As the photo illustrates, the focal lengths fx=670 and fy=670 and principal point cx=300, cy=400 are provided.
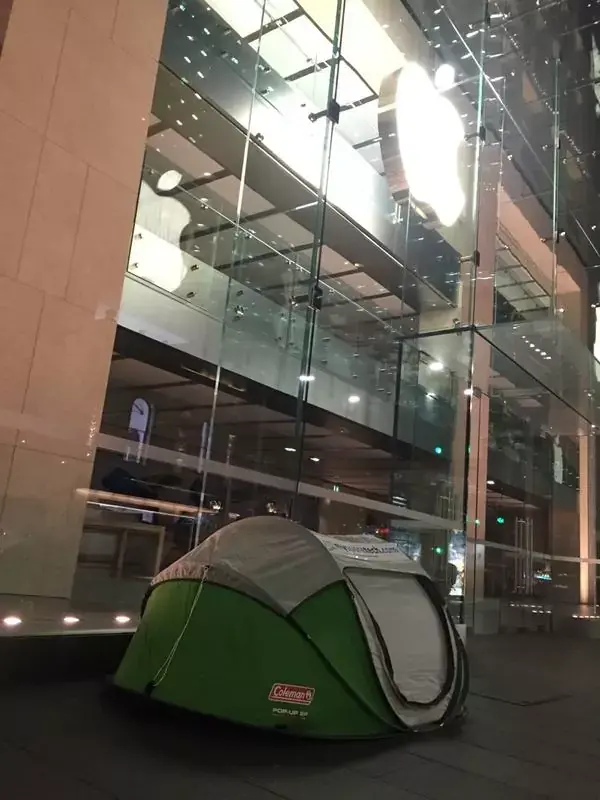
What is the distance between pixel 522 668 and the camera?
450 centimetres

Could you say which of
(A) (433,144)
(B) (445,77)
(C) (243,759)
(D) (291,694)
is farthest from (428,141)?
(C) (243,759)

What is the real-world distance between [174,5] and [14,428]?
11.7 feet

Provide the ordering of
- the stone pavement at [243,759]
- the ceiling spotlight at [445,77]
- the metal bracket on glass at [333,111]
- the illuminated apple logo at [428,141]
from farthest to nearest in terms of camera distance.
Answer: the ceiling spotlight at [445,77], the illuminated apple logo at [428,141], the metal bracket on glass at [333,111], the stone pavement at [243,759]

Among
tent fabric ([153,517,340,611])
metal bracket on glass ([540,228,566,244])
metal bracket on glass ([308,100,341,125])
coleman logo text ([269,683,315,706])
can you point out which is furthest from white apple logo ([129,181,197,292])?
metal bracket on glass ([540,228,566,244])

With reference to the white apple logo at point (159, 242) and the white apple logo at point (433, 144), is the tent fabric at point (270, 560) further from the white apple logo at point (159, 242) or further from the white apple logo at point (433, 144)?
the white apple logo at point (433, 144)

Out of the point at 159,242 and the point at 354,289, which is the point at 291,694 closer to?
the point at 159,242

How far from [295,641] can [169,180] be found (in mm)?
5109

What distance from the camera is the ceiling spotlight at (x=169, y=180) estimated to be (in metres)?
6.14

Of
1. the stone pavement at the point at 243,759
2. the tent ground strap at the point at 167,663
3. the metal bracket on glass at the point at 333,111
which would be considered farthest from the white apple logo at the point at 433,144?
the tent ground strap at the point at 167,663

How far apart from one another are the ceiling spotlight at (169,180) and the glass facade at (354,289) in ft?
0.08

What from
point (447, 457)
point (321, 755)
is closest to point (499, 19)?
point (447, 457)

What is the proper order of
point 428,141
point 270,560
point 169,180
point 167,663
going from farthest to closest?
point 428,141
point 169,180
point 270,560
point 167,663

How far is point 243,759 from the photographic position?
1917mm

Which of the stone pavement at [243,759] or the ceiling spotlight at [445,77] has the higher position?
the ceiling spotlight at [445,77]
